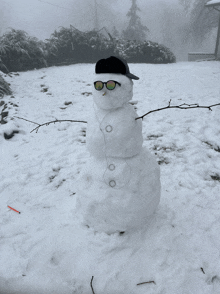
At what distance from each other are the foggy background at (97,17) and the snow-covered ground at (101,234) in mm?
20880

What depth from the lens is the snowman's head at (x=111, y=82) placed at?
1382 mm

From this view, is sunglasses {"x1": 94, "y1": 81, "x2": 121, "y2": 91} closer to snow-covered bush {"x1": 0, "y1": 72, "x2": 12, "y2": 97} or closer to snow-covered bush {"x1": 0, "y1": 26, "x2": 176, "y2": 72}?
snow-covered bush {"x1": 0, "y1": 72, "x2": 12, "y2": 97}

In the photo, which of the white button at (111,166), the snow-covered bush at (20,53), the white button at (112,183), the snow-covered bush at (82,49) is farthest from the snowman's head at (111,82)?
the snow-covered bush at (82,49)

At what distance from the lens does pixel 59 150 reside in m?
3.45

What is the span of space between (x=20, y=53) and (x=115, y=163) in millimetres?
7673

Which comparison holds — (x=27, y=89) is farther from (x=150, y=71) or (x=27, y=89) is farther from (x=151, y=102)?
(x=150, y=71)

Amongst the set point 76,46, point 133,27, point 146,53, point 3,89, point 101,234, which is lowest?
point 101,234

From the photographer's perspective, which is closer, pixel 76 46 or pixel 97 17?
pixel 76 46

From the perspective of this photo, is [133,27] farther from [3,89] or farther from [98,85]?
[98,85]

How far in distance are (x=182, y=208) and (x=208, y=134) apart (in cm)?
191

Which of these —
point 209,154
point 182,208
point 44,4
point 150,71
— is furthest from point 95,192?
point 44,4

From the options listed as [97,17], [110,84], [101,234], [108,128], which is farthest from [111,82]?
[97,17]

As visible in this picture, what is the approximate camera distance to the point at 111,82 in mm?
1364

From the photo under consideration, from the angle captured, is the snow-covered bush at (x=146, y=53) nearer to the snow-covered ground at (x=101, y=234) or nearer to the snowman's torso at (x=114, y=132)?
the snow-covered ground at (x=101, y=234)
